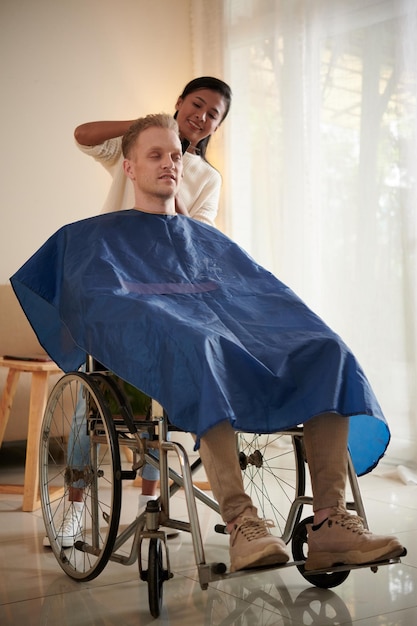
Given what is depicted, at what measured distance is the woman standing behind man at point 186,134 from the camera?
9.41 ft

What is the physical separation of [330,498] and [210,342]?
1.49 ft

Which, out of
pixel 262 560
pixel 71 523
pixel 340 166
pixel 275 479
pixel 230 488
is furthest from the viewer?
pixel 340 166

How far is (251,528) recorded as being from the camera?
1819 mm

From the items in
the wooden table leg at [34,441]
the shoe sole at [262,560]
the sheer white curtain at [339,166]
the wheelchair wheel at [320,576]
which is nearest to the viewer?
the shoe sole at [262,560]

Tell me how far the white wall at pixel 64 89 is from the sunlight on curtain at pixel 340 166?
50 cm

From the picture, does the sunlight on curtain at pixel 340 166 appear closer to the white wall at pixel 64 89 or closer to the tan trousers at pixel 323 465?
the white wall at pixel 64 89

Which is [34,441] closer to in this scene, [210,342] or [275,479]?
[275,479]

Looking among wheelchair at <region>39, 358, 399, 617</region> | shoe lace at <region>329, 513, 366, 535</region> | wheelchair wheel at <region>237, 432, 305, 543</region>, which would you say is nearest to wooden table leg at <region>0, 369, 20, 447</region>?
wheelchair at <region>39, 358, 399, 617</region>

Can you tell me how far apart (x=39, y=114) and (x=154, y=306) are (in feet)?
8.45

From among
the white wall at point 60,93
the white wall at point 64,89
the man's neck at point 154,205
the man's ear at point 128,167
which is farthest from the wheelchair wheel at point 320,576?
the white wall at point 64,89

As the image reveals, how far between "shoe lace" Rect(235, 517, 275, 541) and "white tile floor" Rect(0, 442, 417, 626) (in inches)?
9.3

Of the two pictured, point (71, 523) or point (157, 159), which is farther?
point (71, 523)

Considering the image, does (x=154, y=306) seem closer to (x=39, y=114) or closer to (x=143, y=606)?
(x=143, y=606)

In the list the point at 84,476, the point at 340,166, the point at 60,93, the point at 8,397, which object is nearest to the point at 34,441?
the point at 8,397
